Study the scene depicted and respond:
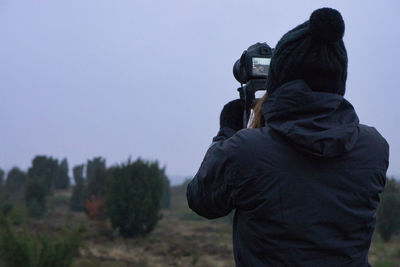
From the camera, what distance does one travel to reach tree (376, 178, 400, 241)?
14469mm

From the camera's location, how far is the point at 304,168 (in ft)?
4.06

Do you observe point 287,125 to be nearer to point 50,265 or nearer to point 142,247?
point 50,265

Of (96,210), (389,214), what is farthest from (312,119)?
(96,210)

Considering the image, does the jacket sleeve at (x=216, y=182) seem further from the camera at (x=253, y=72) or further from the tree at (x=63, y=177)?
the tree at (x=63, y=177)

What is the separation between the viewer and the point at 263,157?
123 cm

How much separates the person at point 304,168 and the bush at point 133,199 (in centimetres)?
1330

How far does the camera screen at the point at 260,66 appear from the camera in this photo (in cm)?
162

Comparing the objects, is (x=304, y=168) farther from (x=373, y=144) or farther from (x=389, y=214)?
(x=389, y=214)

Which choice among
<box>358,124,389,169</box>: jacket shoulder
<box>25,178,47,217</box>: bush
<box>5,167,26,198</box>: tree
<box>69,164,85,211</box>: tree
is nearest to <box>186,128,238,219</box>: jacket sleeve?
<box>358,124,389,169</box>: jacket shoulder

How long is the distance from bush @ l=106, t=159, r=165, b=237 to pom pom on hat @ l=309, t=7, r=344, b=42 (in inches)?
529

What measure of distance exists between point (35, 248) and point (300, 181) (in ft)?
18.3

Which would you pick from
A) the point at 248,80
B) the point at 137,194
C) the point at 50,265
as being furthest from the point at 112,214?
the point at 248,80

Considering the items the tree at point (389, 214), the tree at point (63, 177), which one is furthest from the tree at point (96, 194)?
the tree at point (63, 177)

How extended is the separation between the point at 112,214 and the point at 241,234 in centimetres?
1370
